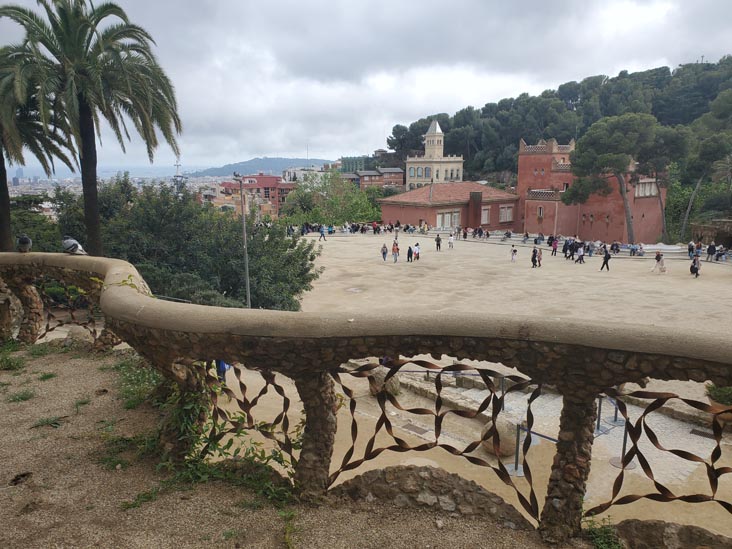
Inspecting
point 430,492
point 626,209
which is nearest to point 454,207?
point 626,209

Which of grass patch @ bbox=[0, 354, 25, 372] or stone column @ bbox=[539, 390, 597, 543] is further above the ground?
stone column @ bbox=[539, 390, 597, 543]

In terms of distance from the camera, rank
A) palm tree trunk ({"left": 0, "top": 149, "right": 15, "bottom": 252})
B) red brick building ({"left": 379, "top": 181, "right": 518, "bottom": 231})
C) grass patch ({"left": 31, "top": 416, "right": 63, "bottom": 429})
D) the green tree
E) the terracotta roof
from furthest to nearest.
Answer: the terracotta roof, red brick building ({"left": 379, "top": 181, "right": 518, "bottom": 231}), the green tree, palm tree trunk ({"left": 0, "top": 149, "right": 15, "bottom": 252}), grass patch ({"left": 31, "top": 416, "right": 63, "bottom": 429})

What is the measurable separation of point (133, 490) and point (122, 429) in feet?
4.21

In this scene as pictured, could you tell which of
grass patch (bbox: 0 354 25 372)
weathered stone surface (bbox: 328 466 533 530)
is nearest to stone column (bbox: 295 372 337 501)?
weathered stone surface (bbox: 328 466 533 530)

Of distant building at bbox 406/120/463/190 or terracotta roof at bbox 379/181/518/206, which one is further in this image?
distant building at bbox 406/120/463/190

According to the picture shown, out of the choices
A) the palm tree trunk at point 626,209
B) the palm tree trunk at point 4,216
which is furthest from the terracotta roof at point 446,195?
the palm tree trunk at point 4,216

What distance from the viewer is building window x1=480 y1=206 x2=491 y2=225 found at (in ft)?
180

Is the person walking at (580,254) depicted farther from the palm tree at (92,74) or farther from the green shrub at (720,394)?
the palm tree at (92,74)

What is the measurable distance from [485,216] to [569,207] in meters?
9.63

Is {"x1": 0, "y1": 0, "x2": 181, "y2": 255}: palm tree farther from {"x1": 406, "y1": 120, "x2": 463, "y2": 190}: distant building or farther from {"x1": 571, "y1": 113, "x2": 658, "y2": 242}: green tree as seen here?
{"x1": 406, "y1": 120, "x2": 463, "y2": 190}: distant building

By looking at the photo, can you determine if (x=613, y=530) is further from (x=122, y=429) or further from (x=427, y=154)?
(x=427, y=154)

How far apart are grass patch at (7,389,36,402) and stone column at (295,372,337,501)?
3.97 metres

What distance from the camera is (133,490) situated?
422 centimetres

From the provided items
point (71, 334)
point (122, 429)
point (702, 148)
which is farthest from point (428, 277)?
point (702, 148)
